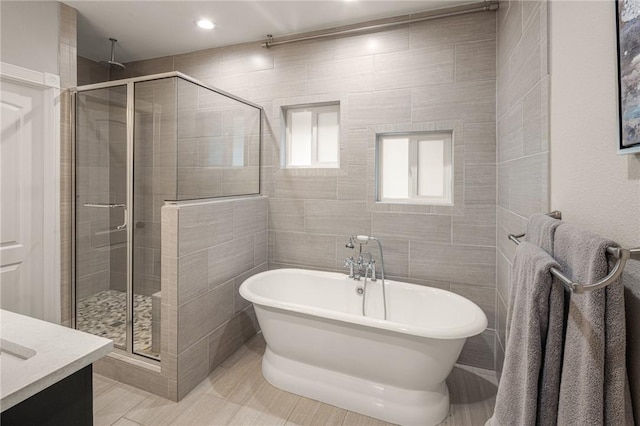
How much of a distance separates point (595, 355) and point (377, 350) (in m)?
1.29

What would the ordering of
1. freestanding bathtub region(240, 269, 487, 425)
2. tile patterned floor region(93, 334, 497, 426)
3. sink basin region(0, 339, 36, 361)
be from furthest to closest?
1. tile patterned floor region(93, 334, 497, 426)
2. freestanding bathtub region(240, 269, 487, 425)
3. sink basin region(0, 339, 36, 361)

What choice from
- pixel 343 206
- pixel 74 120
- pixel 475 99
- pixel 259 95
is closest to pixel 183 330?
pixel 343 206

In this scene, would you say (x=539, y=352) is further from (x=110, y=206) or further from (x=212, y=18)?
(x=212, y=18)

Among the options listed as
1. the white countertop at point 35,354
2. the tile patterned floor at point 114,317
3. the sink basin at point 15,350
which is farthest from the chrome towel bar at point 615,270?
the tile patterned floor at point 114,317

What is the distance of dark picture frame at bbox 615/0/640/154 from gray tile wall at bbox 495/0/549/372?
0.64 m

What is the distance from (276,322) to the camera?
82.0 inches

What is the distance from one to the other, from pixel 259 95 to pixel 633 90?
2723mm

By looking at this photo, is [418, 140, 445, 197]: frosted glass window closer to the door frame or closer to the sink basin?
the sink basin

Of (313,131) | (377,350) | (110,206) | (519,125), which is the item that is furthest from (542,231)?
(110,206)

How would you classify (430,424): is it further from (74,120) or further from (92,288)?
(74,120)

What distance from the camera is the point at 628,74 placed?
73 cm

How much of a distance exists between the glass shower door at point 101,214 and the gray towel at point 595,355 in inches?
99.6

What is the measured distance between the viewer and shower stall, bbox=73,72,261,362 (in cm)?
216

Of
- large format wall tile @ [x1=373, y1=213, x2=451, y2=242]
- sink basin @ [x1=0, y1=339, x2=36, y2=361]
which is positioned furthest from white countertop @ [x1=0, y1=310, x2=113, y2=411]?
large format wall tile @ [x1=373, y1=213, x2=451, y2=242]
